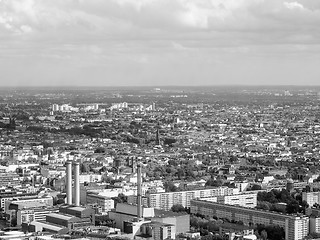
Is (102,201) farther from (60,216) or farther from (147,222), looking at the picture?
(147,222)

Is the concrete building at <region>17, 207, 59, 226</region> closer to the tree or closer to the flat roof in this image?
the flat roof

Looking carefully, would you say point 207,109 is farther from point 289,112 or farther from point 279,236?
point 279,236

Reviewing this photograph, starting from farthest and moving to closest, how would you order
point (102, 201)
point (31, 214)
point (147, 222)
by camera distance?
point (102, 201) < point (31, 214) < point (147, 222)

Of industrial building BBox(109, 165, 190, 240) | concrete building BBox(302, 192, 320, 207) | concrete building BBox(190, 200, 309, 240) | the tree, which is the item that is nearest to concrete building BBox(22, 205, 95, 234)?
industrial building BBox(109, 165, 190, 240)

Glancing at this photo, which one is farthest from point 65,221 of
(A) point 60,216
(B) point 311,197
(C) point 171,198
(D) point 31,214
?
(B) point 311,197

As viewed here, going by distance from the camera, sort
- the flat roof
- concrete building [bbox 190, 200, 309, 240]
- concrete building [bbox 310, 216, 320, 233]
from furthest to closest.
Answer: the flat roof < concrete building [bbox 310, 216, 320, 233] < concrete building [bbox 190, 200, 309, 240]
